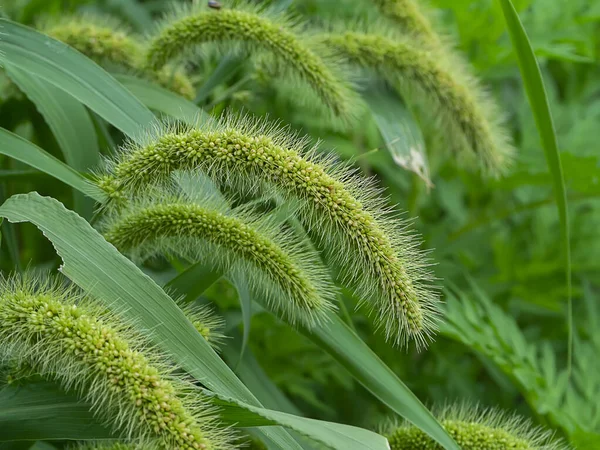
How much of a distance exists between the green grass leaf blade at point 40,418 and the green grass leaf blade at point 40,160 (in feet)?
1.32

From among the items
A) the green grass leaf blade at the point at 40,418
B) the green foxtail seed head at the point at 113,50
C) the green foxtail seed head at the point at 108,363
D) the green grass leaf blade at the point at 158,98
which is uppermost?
the green foxtail seed head at the point at 113,50

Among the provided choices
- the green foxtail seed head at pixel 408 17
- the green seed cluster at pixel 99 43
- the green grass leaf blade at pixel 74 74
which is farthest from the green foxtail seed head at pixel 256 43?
the green foxtail seed head at pixel 408 17

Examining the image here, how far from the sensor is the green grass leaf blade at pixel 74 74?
1.72 m

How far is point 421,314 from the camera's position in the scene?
1382mm

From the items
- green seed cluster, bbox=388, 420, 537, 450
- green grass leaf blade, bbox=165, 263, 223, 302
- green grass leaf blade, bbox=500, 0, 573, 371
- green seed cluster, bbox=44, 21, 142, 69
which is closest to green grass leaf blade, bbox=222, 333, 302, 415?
green grass leaf blade, bbox=165, 263, 223, 302

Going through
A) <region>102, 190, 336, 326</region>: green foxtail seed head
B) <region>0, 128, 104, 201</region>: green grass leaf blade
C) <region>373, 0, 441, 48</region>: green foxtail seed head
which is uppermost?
<region>373, 0, 441, 48</region>: green foxtail seed head

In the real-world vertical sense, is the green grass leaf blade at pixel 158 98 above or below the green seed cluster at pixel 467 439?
above

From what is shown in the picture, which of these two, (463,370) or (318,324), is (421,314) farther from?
(463,370)

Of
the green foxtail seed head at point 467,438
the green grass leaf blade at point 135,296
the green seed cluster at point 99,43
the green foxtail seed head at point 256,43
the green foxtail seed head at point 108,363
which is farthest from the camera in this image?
the green seed cluster at point 99,43

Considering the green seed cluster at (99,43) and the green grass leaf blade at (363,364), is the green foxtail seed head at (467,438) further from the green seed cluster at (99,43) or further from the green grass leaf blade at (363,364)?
the green seed cluster at (99,43)

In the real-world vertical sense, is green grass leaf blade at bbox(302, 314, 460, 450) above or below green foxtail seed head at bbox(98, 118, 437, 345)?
below

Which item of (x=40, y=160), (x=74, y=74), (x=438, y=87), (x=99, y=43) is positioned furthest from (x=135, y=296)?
(x=438, y=87)

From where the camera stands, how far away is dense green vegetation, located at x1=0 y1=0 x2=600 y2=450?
1339 mm

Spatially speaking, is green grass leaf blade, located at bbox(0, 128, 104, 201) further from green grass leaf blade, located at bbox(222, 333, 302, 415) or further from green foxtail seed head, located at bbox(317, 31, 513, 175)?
green foxtail seed head, located at bbox(317, 31, 513, 175)
